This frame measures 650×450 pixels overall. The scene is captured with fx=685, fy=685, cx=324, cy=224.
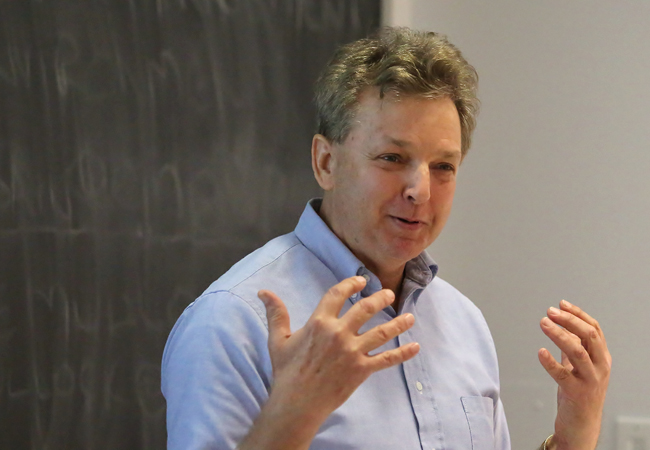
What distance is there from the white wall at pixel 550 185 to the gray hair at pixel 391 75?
2.64 feet

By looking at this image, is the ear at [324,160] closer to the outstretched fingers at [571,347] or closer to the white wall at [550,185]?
the outstretched fingers at [571,347]

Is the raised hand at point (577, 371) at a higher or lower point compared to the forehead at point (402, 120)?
lower

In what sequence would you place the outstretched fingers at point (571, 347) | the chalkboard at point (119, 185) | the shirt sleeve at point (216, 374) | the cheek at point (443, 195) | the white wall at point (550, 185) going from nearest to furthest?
1. the shirt sleeve at point (216, 374)
2. the outstretched fingers at point (571, 347)
3. the cheek at point (443, 195)
4. the chalkboard at point (119, 185)
5. the white wall at point (550, 185)

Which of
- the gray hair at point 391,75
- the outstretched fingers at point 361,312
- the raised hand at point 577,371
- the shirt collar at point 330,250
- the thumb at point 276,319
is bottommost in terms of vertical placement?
the raised hand at point 577,371

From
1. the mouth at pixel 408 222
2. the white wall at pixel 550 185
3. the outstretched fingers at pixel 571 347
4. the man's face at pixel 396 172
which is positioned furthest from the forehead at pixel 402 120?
the white wall at pixel 550 185

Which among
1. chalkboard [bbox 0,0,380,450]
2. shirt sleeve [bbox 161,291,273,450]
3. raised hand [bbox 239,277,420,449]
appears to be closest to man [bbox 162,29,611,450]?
shirt sleeve [bbox 161,291,273,450]

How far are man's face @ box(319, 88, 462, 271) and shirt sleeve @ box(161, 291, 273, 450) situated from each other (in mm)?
274

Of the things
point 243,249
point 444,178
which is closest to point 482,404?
point 444,178

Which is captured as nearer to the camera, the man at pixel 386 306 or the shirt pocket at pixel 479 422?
the man at pixel 386 306

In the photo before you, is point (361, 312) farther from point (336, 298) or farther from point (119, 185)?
point (119, 185)

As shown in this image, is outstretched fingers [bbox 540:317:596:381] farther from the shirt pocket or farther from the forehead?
the forehead

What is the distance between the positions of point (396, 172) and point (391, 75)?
172 mm

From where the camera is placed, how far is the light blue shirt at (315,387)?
1.04 m

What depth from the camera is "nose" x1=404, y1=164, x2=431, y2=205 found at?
1.20 meters
